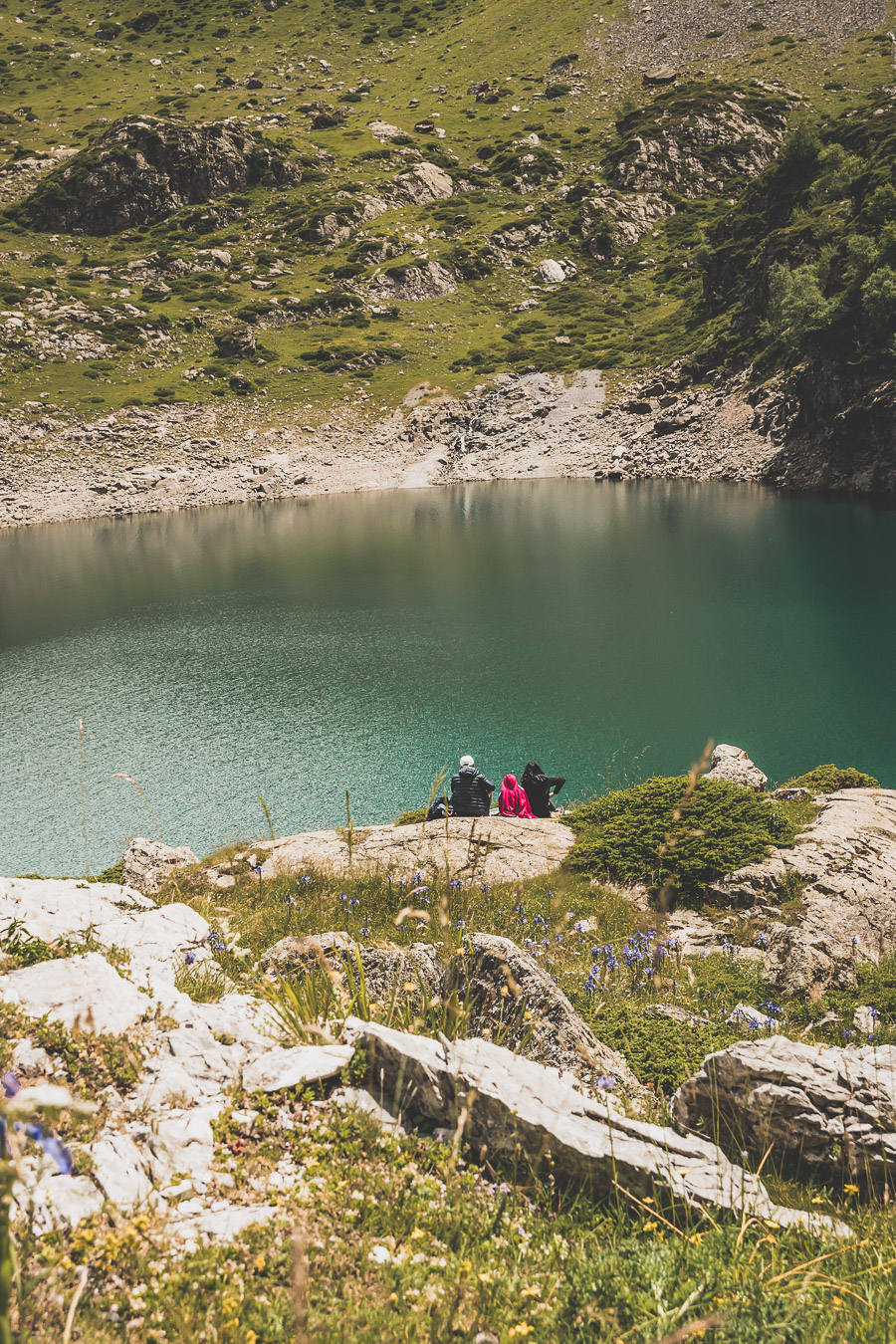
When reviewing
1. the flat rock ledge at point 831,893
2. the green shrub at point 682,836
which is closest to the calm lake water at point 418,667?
the green shrub at point 682,836

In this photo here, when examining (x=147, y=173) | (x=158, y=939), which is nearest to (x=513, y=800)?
(x=158, y=939)

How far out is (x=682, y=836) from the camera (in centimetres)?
1080

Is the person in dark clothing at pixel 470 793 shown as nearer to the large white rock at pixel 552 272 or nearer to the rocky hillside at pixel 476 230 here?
the rocky hillside at pixel 476 230

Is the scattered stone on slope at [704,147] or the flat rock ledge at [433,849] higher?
the scattered stone on slope at [704,147]

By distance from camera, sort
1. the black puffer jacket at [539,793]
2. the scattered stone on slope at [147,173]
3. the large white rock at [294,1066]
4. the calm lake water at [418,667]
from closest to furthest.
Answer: the large white rock at [294,1066] → the black puffer jacket at [539,793] → the calm lake water at [418,667] → the scattered stone on slope at [147,173]

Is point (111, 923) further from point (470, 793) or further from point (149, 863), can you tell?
point (470, 793)

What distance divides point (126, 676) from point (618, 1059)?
31.4 meters

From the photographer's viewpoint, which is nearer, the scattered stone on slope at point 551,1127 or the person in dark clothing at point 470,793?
the scattered stone on slope at point 551,1127

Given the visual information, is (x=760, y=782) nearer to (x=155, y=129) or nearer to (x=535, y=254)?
(x=535, y=254)

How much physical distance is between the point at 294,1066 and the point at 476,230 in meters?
171

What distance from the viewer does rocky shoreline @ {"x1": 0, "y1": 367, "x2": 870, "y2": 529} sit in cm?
8469

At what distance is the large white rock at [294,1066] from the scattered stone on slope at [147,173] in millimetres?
181129

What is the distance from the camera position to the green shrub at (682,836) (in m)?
11.6

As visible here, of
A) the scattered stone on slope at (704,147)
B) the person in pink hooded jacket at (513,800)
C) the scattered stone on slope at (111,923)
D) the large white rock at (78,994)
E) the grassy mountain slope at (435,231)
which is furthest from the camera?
the scattered stone on slope at (704,147)
